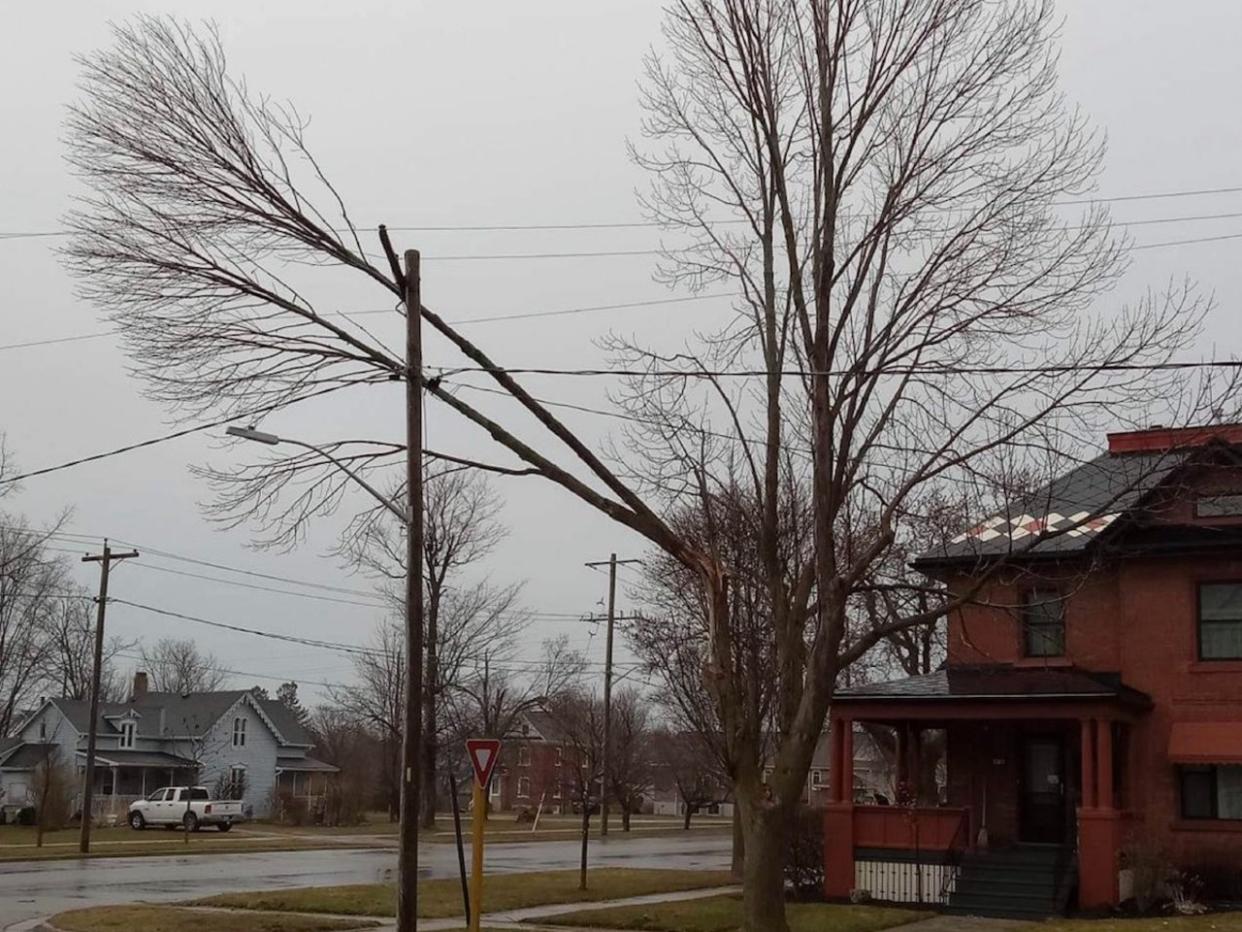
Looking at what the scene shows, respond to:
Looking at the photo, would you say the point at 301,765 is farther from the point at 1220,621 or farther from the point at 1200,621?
the point at 1220,621

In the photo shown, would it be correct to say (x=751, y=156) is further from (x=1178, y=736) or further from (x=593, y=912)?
(x=1178, y=736)

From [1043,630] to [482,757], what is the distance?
15085 mm

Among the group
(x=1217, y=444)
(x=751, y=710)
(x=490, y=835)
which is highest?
(x=1217, y=444)

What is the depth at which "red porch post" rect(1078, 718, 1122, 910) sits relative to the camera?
24344 millimetres

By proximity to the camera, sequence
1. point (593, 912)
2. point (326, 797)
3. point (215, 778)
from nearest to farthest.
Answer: point (593, 912)
point (326, 797)
point (215, 778)

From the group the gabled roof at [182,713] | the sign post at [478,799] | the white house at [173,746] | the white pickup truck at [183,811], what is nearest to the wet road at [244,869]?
the sign post at [478,799]

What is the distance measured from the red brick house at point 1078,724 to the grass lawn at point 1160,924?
75.1 inches

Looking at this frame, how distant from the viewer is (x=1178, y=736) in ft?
84.2

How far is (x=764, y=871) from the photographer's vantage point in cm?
1673

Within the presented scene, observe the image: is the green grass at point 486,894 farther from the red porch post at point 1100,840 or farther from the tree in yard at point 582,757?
the red porch post at point 1100,840

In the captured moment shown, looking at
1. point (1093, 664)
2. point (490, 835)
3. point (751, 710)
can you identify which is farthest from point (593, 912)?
point (490, 835)

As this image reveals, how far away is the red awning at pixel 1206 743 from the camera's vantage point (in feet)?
82.0

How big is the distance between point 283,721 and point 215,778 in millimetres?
5271

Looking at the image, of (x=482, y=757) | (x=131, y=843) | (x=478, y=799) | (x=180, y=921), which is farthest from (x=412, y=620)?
(x=131, y=843)
